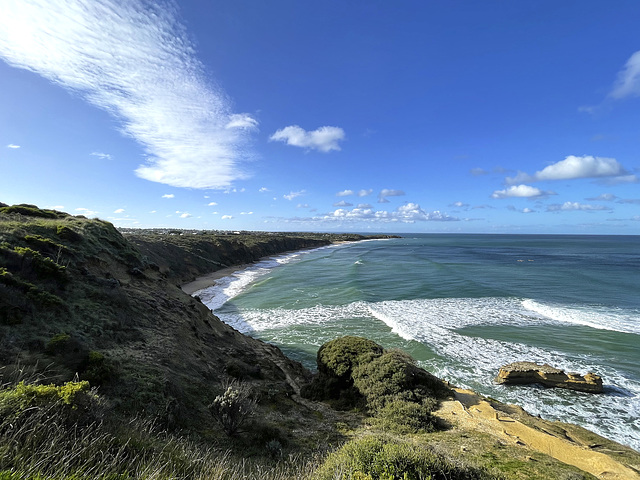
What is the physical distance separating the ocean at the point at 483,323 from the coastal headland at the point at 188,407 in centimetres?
313

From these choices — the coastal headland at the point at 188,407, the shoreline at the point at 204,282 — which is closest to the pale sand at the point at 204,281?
the shoreline at the point at 204,282

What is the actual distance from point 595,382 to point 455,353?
20.0ft

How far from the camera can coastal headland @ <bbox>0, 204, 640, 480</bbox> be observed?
15.5ft

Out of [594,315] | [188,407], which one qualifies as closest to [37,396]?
[188,407]

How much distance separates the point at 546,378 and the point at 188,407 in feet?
51.5

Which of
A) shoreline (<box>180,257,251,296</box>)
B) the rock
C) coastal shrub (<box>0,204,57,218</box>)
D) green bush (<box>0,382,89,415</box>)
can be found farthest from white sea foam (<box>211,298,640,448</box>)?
coastal shrub (<box>0,204,57,218</box>)

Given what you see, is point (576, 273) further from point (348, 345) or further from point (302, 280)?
point (348, 345)

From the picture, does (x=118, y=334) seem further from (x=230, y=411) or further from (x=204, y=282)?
(x=204, y=282)

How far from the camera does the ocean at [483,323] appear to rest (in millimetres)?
13180

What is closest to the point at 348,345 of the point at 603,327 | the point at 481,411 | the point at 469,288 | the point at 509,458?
the point at 481,411

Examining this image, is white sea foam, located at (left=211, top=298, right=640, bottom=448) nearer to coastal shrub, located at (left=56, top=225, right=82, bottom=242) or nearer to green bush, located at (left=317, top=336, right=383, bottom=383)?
green bush, located at (left=317, top=336, right=383, bottom=383)

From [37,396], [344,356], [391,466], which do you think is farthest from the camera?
[344,356]

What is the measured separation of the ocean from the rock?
38 cm

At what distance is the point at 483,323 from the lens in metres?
22.2
